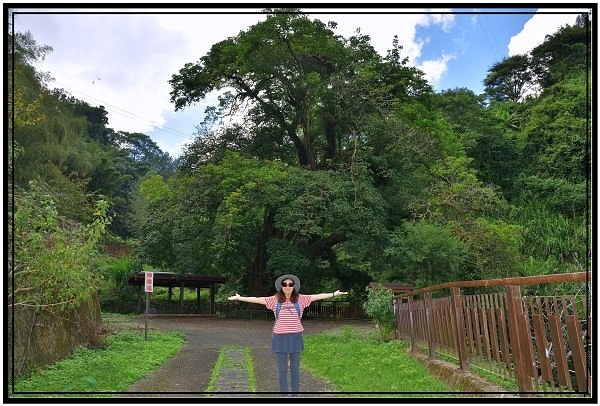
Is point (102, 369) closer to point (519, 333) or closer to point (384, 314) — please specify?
point (384, 314)

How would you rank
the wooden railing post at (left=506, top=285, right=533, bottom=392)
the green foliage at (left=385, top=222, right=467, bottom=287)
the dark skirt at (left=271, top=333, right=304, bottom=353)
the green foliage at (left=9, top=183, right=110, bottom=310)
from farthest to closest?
the green foliage at (left=385, top=222, right=467, bottom=287) < the green foliage at (left=9, top=183, right=110, bottom=310) < the dark skirt at (left=271, top=333, right=304, bottom=353) < the wooden railing post at (left=506, top=285, right=533, bottom=392)

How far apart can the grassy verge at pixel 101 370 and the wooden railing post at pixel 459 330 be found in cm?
297

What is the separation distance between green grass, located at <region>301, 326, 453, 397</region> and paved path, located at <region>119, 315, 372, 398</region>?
0.30m

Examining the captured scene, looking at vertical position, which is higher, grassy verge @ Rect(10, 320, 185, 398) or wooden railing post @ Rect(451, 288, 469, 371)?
wooden railing post @ Rect(451, 288, 469, 371)

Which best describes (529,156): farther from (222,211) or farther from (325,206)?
(222,211)

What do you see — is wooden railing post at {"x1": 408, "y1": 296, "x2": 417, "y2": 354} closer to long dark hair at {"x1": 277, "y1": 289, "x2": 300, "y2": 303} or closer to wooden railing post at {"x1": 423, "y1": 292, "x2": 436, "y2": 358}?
wooden railing post at {"x1": 423, "y1": 292, "x2": 436, "y2": 358}

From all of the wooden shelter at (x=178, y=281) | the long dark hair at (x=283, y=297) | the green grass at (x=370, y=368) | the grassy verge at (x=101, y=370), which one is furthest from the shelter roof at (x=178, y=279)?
the long dark hair at (x=283, y=297)

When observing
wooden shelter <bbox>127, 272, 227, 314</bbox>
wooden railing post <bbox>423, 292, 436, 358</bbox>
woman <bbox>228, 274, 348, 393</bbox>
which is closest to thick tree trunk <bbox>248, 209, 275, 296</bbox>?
wooden shelter <bbox>127, 272, 227, 314</bbox>

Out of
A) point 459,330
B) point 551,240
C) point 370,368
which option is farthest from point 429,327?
point 551,240

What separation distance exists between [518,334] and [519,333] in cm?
1

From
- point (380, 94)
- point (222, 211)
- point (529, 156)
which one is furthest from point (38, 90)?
point (529, 156)

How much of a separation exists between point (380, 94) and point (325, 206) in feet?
13.6

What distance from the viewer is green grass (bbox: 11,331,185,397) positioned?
5.43 m

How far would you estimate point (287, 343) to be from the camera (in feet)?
12.9
